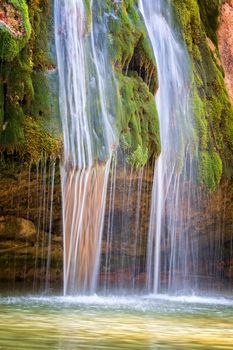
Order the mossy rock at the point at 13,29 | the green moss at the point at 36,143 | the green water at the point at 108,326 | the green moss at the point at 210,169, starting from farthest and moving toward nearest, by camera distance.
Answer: the green moss at the point at 210,169 → the green moss at the point at 36,143 → the mossy rock at the point at 13,29 → the green water at the point at 108,326

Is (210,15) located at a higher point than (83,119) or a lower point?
higher

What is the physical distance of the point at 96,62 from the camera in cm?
1587

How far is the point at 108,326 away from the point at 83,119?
6230 mm

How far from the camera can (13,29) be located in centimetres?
1265

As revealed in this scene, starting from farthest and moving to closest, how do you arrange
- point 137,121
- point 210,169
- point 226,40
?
point 226,40 → point 210,169 → point 137,121

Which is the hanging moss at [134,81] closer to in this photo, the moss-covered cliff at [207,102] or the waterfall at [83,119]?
the waterfall at [83,119]

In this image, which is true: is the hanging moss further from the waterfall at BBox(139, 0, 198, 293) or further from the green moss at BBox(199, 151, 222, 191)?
Answer: the green moss at BBox(199, 151, 222, 191)

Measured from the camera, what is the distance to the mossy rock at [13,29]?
12.5 m

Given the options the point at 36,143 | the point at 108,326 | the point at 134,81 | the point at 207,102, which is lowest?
the point at 108,326

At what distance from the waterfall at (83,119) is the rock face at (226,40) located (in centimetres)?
694

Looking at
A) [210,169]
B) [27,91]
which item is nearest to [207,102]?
[210,169]

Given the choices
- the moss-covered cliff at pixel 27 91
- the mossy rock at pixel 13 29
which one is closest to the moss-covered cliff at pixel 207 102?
the moss-covered cliff at pixel 27 91

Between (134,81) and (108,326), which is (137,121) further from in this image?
(108,326)

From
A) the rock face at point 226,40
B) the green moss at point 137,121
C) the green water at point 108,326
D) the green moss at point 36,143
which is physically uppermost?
the rock face at point 226,40
